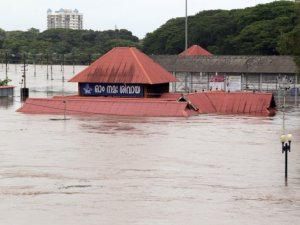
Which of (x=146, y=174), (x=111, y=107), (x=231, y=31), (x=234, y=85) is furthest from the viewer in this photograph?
(x=231, y=31)

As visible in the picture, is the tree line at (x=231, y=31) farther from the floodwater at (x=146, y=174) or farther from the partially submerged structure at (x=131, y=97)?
the floodwater at (x=146, y=174)

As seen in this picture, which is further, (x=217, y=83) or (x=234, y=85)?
(x=217, y=83)

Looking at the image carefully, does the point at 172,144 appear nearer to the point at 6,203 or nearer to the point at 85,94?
the point at 6,203

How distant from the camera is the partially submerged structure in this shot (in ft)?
168

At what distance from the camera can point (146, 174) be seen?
1069 inches

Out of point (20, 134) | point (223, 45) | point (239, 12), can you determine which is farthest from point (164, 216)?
point (239, 12)

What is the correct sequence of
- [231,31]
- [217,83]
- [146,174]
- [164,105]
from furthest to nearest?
1. [231,31]
2. [217,83]
3. [164,105]
4. [146,174]

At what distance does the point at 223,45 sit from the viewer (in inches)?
4254

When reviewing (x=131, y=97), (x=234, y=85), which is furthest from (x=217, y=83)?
(x=131, y=97)

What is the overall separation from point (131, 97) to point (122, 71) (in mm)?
2033

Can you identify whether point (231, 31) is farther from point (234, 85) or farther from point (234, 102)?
point (234, 102)

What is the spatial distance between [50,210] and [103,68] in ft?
114

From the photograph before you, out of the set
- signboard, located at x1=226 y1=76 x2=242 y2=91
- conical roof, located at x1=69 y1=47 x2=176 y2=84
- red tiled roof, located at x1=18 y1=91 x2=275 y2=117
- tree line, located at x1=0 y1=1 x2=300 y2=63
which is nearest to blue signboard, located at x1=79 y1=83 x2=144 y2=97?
conical roof, located at x1=69 y1=47 x2=176 y2=84

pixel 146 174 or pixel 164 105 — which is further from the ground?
pixel 164 105
